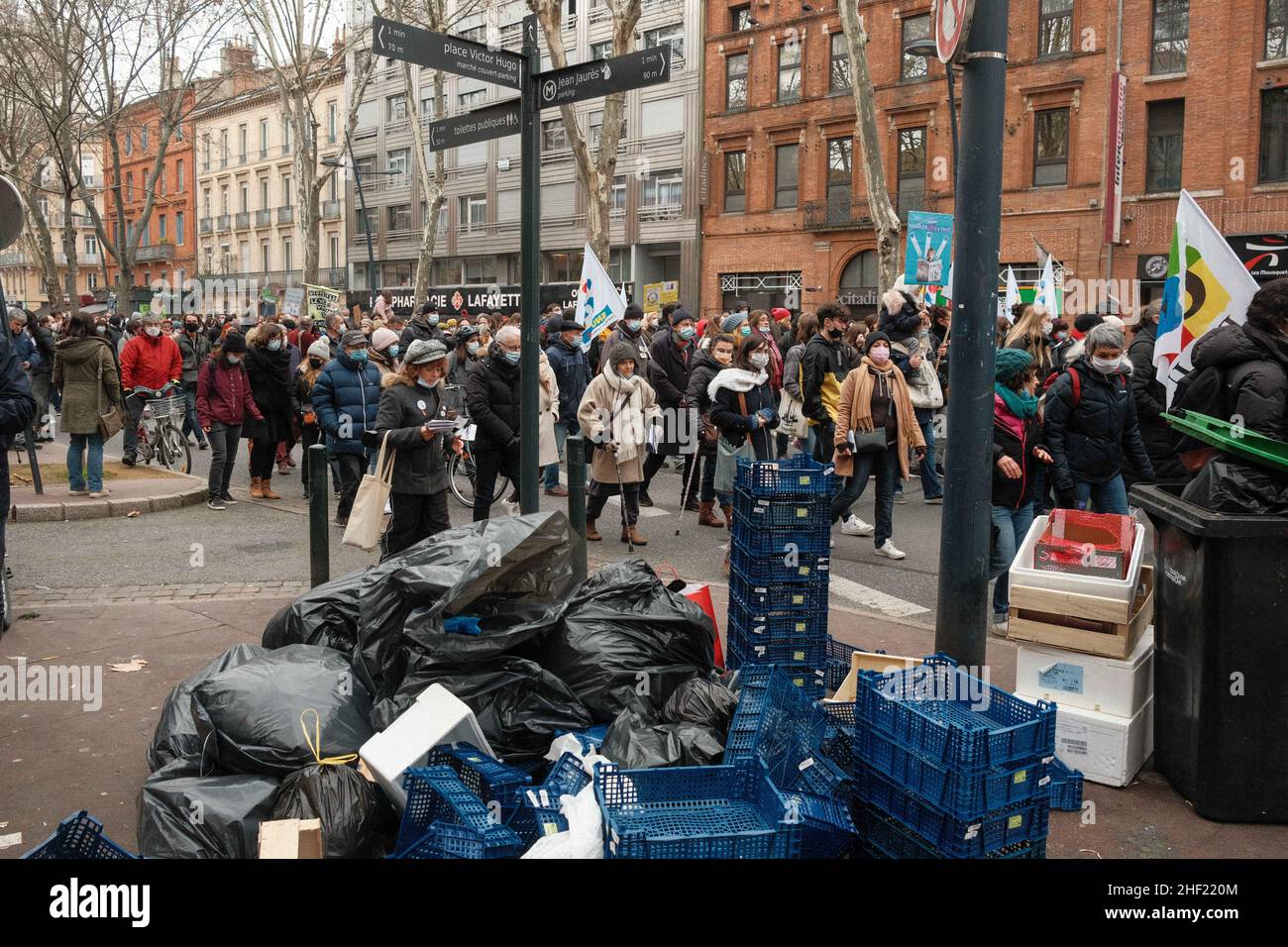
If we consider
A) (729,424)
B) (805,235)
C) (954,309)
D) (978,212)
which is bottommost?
(729,424)

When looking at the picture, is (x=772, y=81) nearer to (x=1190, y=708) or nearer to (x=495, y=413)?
(x=495, y=413)

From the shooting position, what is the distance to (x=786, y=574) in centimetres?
543

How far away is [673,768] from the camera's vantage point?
3545 millimetres

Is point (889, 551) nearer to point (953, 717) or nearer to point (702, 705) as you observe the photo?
point (702, 705)

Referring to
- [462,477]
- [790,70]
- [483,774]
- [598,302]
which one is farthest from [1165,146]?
[483,774]

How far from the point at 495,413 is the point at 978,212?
5.21 meters

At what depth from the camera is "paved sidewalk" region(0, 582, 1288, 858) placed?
424 cm

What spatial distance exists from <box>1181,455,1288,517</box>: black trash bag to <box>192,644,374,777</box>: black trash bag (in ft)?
11.1

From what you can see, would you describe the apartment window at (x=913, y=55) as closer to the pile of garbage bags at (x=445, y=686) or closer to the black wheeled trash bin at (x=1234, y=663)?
the black wheeled trash bin at (x=1234, y=663)

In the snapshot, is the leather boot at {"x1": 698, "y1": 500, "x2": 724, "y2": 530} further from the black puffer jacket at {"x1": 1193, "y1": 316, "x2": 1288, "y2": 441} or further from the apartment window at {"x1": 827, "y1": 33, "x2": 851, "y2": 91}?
the apartment window at {"x1": 827, "y1": 33, "x2": 851, "y2": 91}

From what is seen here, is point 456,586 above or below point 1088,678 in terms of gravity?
above

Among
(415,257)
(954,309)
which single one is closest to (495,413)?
(954,309)

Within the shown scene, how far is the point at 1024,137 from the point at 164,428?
89.7 feet

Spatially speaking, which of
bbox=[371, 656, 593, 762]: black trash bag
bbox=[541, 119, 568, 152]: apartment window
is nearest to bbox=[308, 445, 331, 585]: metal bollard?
bbox=[371, 656, 593, 762]: black trash bag
